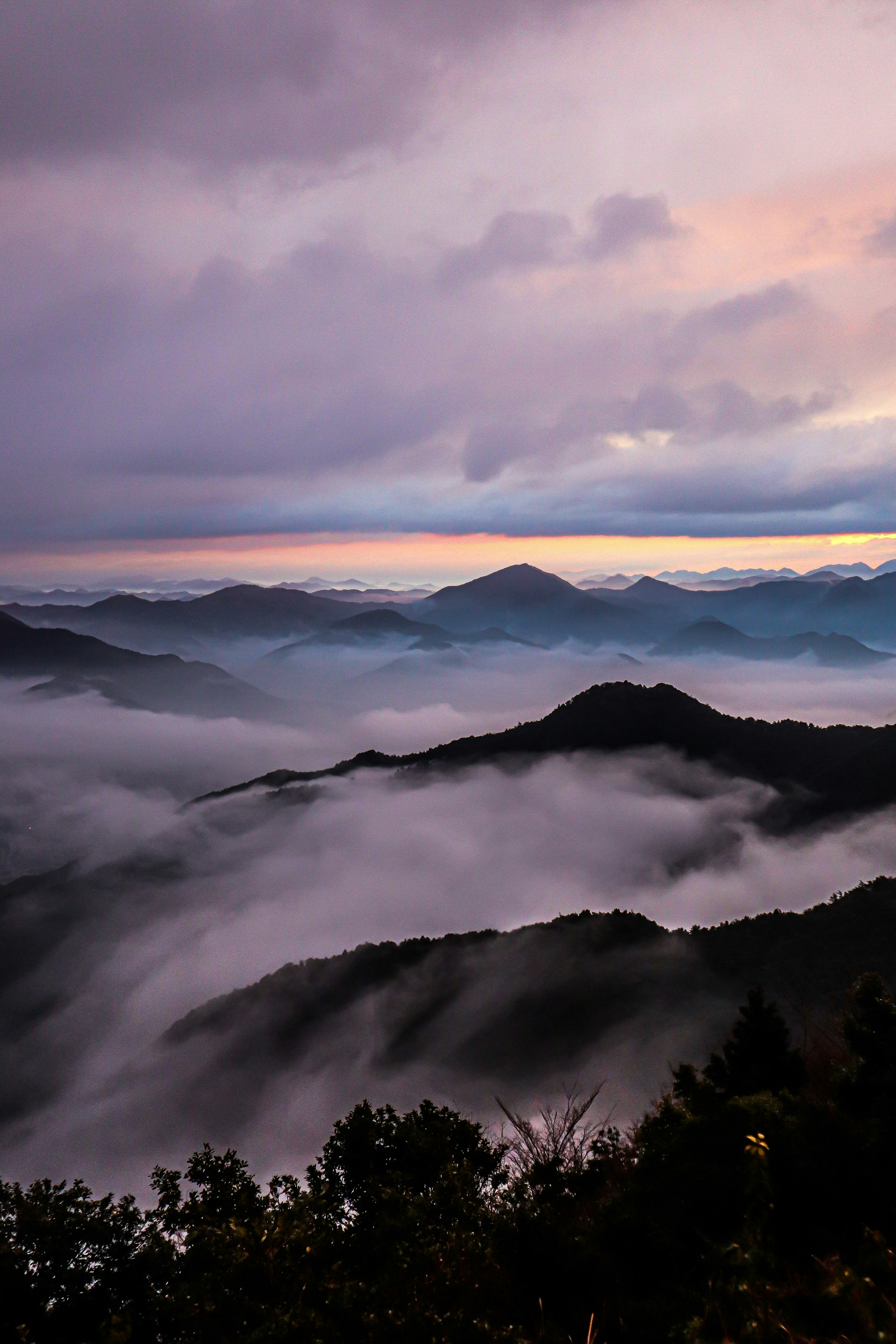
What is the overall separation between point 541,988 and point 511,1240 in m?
94.7

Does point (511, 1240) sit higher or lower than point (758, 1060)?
higher

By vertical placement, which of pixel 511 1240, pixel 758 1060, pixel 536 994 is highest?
pixel 511 1240

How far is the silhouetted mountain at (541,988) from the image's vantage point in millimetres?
85312

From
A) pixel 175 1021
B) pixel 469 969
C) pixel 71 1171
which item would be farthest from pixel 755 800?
pixel 71 1171

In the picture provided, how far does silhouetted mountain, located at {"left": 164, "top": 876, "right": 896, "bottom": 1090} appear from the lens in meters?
85.3

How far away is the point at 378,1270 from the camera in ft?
69.1

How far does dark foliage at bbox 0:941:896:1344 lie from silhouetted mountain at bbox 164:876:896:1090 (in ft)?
201

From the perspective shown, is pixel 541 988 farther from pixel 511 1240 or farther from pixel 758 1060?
pixel 511 1240

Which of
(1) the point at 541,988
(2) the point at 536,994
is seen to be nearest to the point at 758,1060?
(2) the point at 536,994

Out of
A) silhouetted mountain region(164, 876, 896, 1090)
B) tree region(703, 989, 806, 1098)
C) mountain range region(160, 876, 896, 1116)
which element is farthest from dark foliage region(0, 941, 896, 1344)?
silhouetted mountain region(164, 876, 896, 1090)

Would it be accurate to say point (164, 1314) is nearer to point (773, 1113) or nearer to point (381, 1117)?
point (381, 1117)

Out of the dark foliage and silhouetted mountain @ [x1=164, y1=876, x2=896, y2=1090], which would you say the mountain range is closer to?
silhouetted mountain @ [x1=164, y1=876, x2=896, y2=1090]

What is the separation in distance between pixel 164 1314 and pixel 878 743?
199m

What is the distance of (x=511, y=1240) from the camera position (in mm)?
20500
